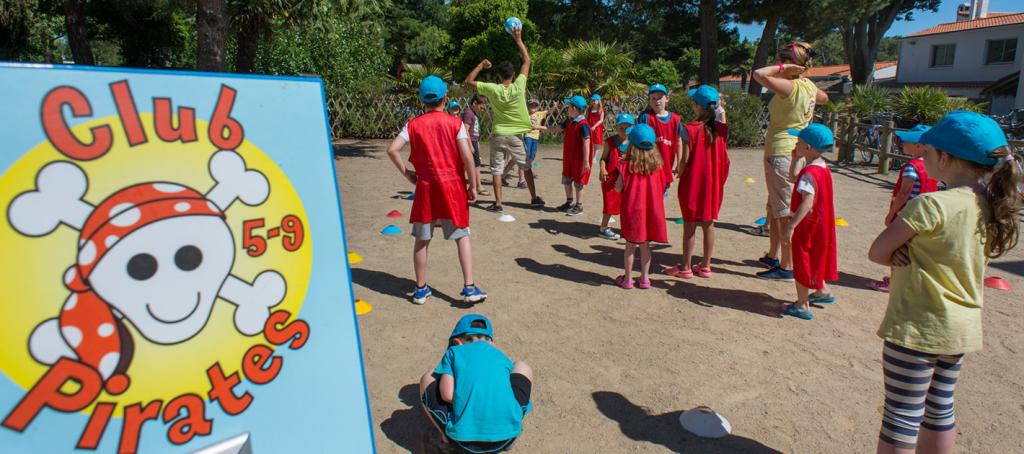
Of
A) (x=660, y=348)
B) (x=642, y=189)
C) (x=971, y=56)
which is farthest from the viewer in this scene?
(x=971, y=56)

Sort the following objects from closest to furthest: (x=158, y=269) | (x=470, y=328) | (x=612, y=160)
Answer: (x=158, y=269) → (x=470, y=328) → (x=612, y=160)

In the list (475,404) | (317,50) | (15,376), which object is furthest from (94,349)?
(317,50)

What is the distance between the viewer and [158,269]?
5.08 feet

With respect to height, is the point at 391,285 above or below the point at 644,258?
below

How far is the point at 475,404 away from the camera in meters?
2.54

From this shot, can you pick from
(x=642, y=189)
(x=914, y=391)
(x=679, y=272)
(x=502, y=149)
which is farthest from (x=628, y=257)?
(x=502, y=149)

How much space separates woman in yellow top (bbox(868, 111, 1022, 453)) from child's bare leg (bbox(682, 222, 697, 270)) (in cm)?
297

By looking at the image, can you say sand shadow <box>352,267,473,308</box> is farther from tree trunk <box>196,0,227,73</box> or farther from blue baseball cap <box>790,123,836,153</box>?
tree trunk <box>196,0,227,73</box>

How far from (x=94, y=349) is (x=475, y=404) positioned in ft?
4.66

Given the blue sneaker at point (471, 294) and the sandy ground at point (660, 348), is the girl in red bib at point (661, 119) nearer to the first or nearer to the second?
the sandy ground at point (660, 348)

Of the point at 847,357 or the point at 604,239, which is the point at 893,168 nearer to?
→ the point at 604,239

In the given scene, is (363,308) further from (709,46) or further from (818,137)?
(709,46)

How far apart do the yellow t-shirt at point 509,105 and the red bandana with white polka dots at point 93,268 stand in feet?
19.2

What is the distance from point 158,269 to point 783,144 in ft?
17.7
